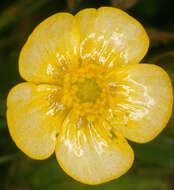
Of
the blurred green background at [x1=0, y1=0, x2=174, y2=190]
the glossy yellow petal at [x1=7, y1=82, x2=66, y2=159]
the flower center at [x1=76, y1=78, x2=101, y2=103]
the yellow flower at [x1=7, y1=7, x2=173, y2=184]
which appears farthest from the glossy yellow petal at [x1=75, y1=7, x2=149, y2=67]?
the blurred green background at [x1=0, y1=0, x2=174, y2=190]

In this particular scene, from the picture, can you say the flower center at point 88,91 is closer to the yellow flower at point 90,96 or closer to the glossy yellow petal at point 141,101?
the yellow flower at point 90,96

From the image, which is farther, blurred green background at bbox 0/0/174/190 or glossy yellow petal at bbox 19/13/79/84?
blurred green background at bbox 0/0/174/190

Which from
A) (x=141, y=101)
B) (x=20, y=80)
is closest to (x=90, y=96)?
(x=141, y=101)

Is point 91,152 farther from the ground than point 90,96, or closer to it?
closer to it

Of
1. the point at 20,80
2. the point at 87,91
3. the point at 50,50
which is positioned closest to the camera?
the point at 50,50

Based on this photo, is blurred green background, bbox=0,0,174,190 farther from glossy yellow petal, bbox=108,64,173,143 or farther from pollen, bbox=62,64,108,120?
pollen, bbox=62,64,108,120

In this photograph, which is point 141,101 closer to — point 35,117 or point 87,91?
point 87,91

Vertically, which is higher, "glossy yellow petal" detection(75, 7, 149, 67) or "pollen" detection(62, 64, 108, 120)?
"glossy yellow petal" detection(75, 7, 149, 67)
